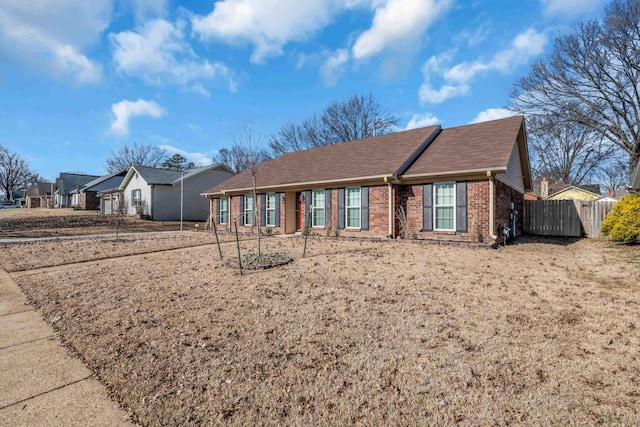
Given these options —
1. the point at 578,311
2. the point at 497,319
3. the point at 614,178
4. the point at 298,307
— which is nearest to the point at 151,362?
the point at 298,307

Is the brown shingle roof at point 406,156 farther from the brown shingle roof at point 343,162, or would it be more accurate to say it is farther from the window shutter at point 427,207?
the window shutter at point 427,207

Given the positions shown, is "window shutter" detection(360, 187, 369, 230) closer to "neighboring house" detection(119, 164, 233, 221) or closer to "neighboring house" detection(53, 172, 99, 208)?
"neighboring house" detection(119, 164, 233, 221)

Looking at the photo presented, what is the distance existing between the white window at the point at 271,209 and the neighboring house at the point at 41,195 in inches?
1853

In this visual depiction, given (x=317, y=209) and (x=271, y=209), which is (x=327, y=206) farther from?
(x=271, y=209)

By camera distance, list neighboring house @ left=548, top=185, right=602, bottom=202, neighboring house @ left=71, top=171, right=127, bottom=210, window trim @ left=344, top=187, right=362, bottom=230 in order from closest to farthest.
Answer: window trim @ left=344, top=187, right=362, bottom=230 < neighboring house @ left=548, top=185, right=602, bottom=202 < neighboring house @ left=71, top=171, right=127, bottom=210

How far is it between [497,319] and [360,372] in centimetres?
213

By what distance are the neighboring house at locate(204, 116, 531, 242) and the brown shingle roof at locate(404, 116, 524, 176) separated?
3 cm

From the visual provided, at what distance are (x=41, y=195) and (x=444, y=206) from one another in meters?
66.9

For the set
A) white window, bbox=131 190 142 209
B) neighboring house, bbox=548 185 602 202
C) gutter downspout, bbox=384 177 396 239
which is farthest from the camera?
white window, bbox=131 190 142 209

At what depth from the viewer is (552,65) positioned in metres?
20.0

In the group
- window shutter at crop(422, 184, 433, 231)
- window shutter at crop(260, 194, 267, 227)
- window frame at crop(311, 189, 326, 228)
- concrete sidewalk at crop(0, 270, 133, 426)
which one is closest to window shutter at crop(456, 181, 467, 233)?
window shutter at crop(422, 184, 433, 231)

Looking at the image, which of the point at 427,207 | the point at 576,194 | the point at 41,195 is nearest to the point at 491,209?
the point at 427,207

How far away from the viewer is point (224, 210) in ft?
60.7

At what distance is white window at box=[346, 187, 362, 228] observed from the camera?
12.5m
